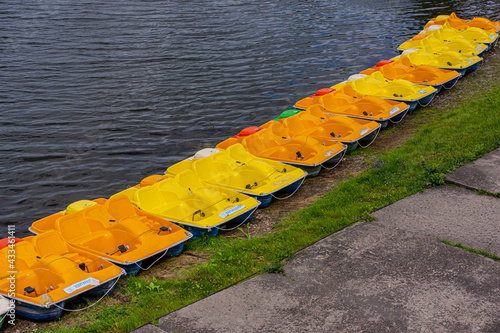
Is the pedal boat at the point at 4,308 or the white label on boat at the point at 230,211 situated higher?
the pedal boat at the point at 4,308

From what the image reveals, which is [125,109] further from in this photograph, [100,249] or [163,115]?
[100,249]

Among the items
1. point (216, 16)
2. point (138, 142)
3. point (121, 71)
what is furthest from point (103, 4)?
point (138, 142)

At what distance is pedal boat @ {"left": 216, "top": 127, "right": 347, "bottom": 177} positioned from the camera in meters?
11.7

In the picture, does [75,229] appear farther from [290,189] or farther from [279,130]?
[279,130]

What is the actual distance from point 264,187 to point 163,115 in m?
8.81

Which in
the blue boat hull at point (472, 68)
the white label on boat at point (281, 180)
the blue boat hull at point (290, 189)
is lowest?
the blue boat hull at point (472, 68)

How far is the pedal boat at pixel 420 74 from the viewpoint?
53.5 ft

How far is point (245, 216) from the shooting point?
9.84 m

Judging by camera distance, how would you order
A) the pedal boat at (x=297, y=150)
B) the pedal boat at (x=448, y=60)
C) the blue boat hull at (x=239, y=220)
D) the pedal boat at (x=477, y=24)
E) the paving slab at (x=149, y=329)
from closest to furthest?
the paving slab at (x=149, y=329) → the blue boat hull at (x=239, y=220) → the pedal boat at (x=297, y=150) → the pedal boat at (x=448, y=60) → the pedal boat at (x=477, y=24)

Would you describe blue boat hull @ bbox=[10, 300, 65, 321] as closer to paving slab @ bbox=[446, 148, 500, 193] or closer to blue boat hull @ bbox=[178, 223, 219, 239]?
blue boat hull @ bbox=[178, 223, 219, 239]

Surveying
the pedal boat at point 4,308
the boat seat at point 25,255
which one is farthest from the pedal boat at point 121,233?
the pedal boat at point 4,308

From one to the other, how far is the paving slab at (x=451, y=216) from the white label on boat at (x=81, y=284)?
180 inches

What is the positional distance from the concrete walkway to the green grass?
1.59ft

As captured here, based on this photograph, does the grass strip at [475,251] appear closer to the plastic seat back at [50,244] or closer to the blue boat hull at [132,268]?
the blue boat hull at [132,268]
